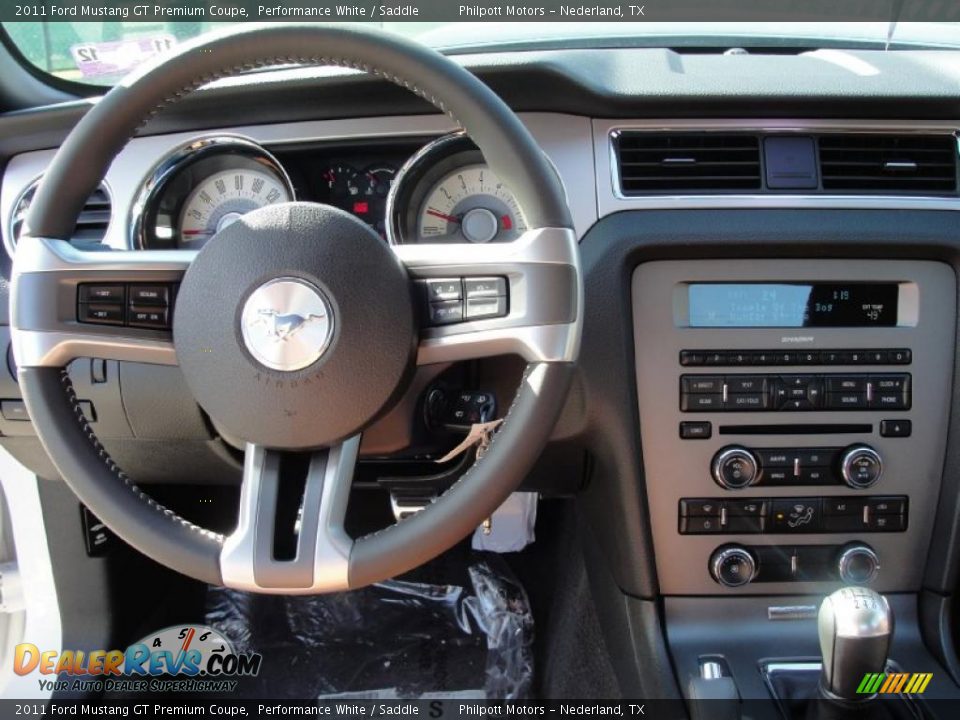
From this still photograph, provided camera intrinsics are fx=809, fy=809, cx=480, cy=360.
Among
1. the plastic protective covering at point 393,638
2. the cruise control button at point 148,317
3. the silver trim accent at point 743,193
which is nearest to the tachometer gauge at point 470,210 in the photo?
the silver trim accent at point 743,193

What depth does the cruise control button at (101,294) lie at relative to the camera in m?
1.07

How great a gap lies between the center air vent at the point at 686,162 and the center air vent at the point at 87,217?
3.16 feet

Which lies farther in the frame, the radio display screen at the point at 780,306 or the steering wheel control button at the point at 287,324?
the radio display screen at the point at 780,306

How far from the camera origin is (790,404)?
4.65 feet

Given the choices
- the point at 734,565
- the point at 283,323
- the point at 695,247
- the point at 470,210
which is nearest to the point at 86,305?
the point at 283,323

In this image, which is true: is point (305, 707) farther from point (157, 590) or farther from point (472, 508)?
point (472, 508)

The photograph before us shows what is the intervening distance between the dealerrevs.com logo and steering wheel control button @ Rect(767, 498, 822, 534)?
1.32 meters

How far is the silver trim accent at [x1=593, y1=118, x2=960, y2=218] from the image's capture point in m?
1.38

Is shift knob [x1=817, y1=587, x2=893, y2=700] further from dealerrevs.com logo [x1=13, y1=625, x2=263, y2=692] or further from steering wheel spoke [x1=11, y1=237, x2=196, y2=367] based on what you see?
dealerrevs.com logo [x1=13, y1=625, x2=263, y2=692]

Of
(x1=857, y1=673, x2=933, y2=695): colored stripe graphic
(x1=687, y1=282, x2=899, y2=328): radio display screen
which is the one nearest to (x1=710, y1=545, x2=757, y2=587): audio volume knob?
(x1=857, y1=673, x2=933, y2=695): colored stripe graphic

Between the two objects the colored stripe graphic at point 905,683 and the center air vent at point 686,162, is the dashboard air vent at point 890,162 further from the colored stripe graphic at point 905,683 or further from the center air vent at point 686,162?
the colored stripe graphic at point 905,683

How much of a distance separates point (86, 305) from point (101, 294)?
0.02m

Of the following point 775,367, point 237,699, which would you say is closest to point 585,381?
point 775,367

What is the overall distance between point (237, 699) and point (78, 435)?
1186 millimetres
